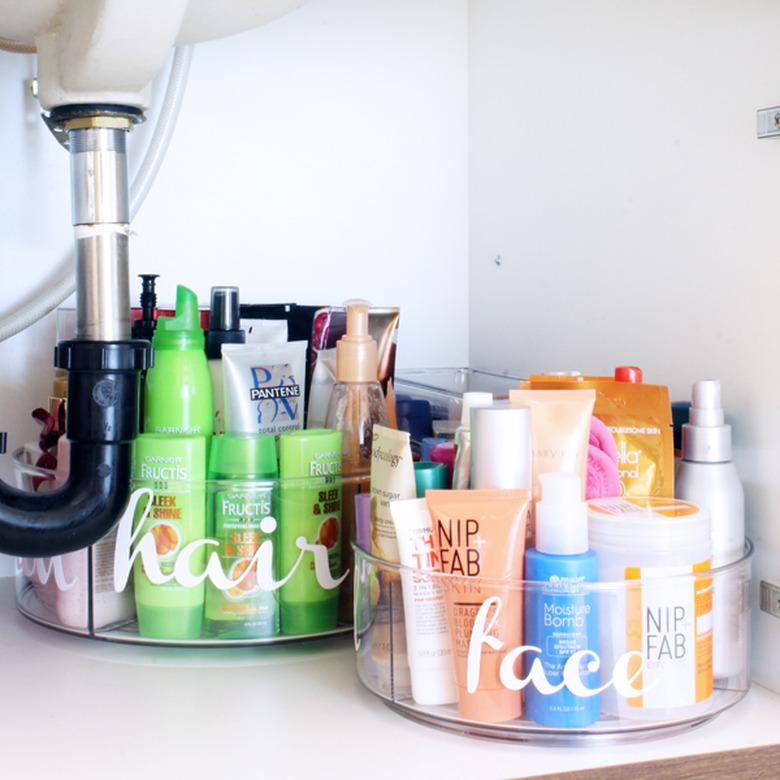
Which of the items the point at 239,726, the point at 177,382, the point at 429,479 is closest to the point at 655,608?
the point at 429,479

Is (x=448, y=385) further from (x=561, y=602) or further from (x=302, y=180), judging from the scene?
(x=561, y=602)

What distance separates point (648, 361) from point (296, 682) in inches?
14.5

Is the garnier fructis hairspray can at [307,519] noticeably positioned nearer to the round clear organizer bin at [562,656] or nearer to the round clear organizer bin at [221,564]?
the round clear organizer bin at [221,564]

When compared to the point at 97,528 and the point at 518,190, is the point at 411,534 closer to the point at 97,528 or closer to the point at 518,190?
the point at 97,528

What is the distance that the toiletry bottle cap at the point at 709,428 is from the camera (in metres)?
0.67

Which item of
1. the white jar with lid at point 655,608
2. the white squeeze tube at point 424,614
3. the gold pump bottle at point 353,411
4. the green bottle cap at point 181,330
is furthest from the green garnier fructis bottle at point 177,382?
the white jar with lid at point 655,608

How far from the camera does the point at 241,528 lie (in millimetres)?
736

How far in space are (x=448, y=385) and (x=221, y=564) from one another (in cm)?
42

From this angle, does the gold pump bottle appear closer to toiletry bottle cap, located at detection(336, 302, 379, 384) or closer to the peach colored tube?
toiletry bottle cap, located at detection(336, 302, 379, 384)

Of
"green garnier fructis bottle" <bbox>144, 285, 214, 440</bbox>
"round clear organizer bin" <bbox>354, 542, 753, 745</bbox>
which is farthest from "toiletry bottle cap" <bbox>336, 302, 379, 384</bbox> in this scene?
"round clear organizer bin" <bbox>354, 542, 753, 745</bbox>

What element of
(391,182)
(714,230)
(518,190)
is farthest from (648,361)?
(391,182)

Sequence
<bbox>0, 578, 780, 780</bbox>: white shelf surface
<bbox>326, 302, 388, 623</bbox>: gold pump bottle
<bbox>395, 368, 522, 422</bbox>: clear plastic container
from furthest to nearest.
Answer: <bbox>395, 368, 522, 422</bbox>: clear plastic container
<bbox>326, 302, 388, 623</bbox>: gold pump bottle
<bbox>0, 578, 780, 780</bbox>: white shelf surface

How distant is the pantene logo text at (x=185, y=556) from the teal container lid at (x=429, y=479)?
0.12 metres

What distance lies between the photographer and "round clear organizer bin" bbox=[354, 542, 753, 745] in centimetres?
59
